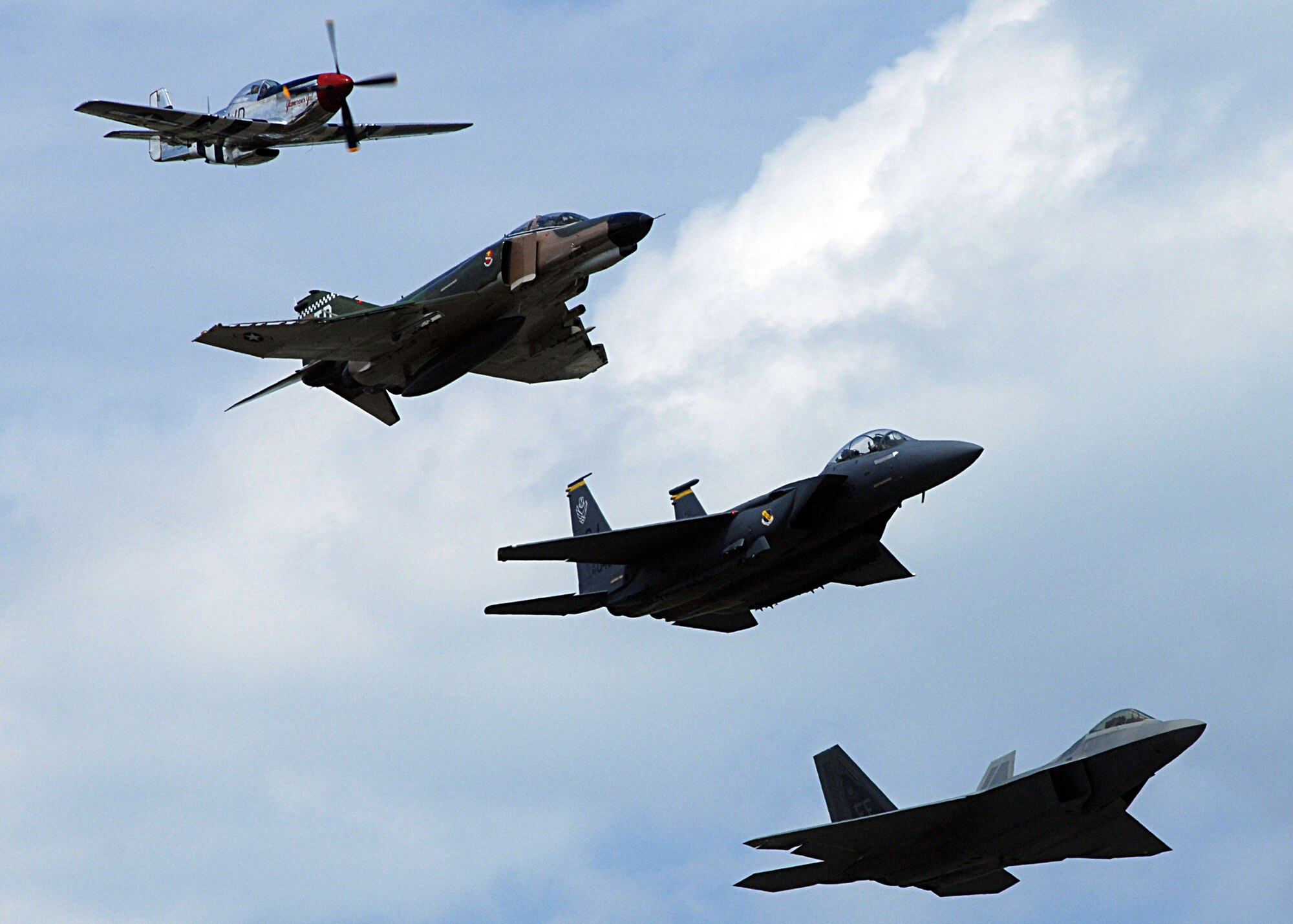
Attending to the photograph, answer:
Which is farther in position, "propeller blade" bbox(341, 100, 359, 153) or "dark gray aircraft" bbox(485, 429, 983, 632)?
"propeller blade" bbox(341, 100, 359, 153)

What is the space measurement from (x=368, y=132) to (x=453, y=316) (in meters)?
12.4

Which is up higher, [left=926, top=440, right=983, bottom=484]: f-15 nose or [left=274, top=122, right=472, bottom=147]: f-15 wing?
[left=274, top=122, right=472, bottom=147]: f-15 wing

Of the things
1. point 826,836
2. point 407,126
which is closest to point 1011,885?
point 826,836

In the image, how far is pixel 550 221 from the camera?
156 ft

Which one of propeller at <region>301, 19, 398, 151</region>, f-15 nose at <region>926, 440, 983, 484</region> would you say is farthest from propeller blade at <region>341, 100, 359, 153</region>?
f-15 nose at <region>926, 440, 983, 484</region>

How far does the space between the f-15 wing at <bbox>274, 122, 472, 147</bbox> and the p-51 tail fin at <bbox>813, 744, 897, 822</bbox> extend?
84.8ft

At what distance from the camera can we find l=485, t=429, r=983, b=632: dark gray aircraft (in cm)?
4444

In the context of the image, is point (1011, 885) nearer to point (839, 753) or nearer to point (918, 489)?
point (839, 753)

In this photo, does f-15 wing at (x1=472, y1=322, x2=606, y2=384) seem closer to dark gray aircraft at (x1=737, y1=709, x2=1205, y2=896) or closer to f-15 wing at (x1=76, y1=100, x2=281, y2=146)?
f-15 wing at (x1=76, y1=100, x2=281, y2=146)

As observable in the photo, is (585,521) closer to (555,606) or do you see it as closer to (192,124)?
(555,606)

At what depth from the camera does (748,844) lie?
47031mm

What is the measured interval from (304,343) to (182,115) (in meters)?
9.28

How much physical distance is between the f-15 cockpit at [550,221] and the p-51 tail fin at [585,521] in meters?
9.55

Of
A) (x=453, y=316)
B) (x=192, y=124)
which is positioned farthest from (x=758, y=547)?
(x=192, y=124)
